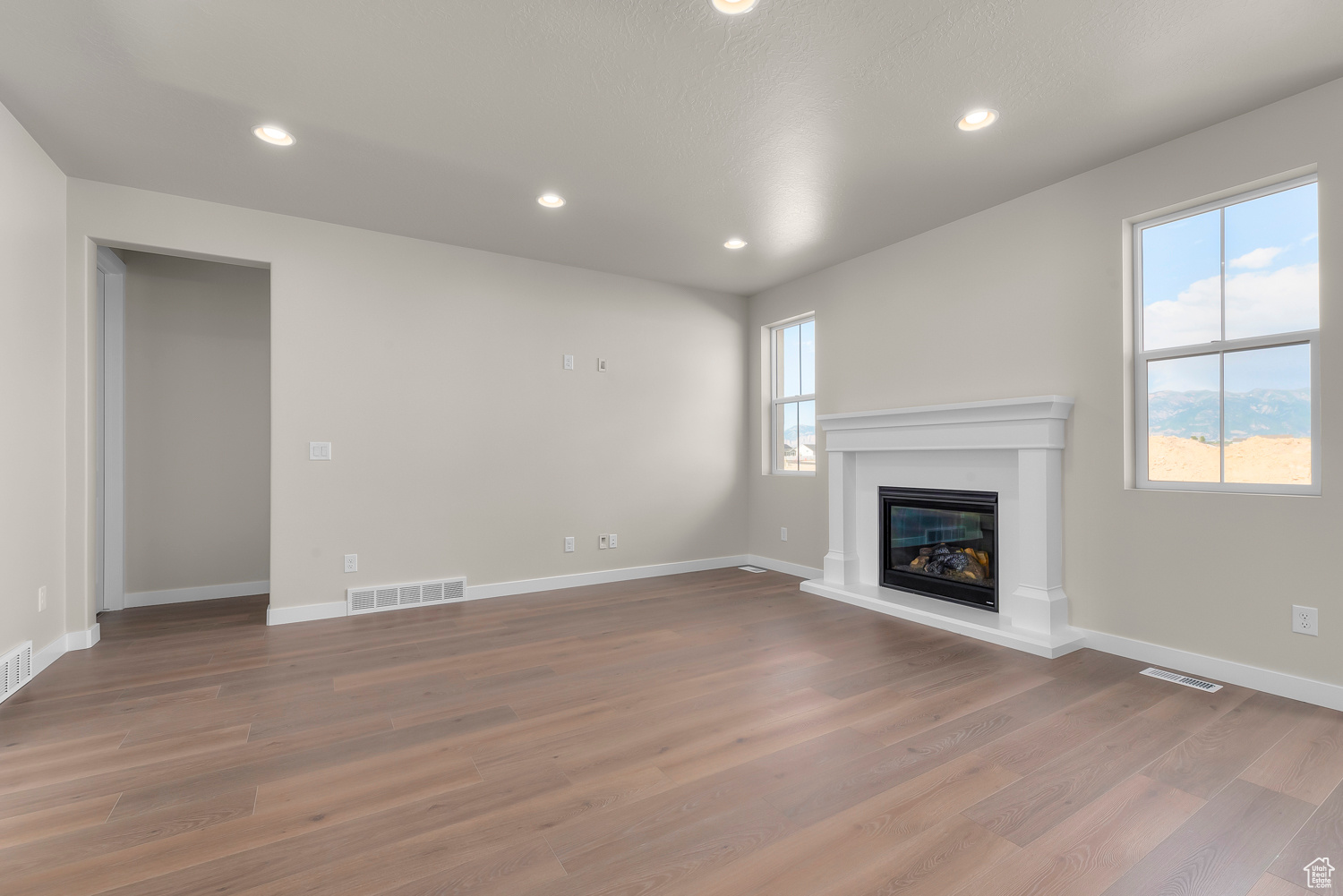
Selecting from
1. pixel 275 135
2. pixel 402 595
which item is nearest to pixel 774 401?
pixel 402 595

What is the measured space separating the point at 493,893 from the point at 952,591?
3449 mm

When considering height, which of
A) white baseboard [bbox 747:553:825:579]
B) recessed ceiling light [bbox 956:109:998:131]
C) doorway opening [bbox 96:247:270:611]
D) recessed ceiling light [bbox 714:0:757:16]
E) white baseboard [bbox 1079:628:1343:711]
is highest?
recessed ceiling light [bbox 714:0:757:16]

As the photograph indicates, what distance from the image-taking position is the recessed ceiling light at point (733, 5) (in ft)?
6.81

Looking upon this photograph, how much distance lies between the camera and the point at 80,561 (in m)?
3.38

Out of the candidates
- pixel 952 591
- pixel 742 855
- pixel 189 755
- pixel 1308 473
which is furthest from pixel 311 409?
pixel 1308 473

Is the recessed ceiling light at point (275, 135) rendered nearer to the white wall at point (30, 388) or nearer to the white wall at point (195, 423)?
the white wall at point (30, 388)

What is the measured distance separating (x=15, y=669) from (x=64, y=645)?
2.11 ft

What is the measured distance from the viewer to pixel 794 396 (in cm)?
559

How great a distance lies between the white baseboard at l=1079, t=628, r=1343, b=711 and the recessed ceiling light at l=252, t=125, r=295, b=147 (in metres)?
4.75

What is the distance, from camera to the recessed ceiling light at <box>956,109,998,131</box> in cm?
275

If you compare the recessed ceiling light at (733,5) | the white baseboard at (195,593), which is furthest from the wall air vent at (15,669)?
the recessed ceiling light at (733,5)

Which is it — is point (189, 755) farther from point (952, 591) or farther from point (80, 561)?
point (952, 591)

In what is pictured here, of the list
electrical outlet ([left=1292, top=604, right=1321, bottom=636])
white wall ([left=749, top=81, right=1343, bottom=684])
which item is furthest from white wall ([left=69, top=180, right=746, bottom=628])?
electrical outlet ([left=1292, top=604, right=1321, bottom=636])

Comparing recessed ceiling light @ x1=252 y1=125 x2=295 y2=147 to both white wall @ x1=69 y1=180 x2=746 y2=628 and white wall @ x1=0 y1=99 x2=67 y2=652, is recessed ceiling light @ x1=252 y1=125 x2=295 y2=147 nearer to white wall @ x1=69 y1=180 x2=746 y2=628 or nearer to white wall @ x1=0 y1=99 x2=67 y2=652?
white wall @ x1=0 y1=99 x2=67 y2=652
